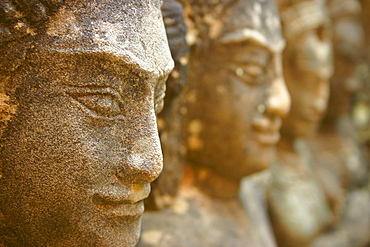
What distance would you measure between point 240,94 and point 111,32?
0.81 meters

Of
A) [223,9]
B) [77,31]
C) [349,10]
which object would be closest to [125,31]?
[77,31]

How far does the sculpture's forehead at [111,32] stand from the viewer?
3.10 ft

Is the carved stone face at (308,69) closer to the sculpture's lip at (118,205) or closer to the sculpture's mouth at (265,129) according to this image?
the sculpture's mouth at (265,129)

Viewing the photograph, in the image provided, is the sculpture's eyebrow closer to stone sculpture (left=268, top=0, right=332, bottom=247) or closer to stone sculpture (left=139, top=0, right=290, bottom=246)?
stone sculpture (left=139, top=0, right=290, bottom=246)

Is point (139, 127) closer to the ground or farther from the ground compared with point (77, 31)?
closer to the ground

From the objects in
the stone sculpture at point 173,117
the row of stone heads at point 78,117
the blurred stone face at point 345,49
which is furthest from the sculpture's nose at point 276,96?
the blurred stone face at point 345,49

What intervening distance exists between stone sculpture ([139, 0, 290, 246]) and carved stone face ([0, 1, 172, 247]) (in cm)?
53

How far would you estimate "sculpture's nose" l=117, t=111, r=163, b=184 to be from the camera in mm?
1008

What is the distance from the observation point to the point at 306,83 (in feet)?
8.46

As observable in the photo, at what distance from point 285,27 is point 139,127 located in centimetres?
165

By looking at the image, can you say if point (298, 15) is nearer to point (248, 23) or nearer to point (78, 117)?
point (248, 23)

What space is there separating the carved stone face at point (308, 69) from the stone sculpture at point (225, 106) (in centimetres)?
80

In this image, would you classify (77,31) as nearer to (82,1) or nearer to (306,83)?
(82,1)

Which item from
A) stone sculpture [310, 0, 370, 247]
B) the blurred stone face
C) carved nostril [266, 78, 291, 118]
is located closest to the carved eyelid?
carved nostril [266, 78, 291, 118]
